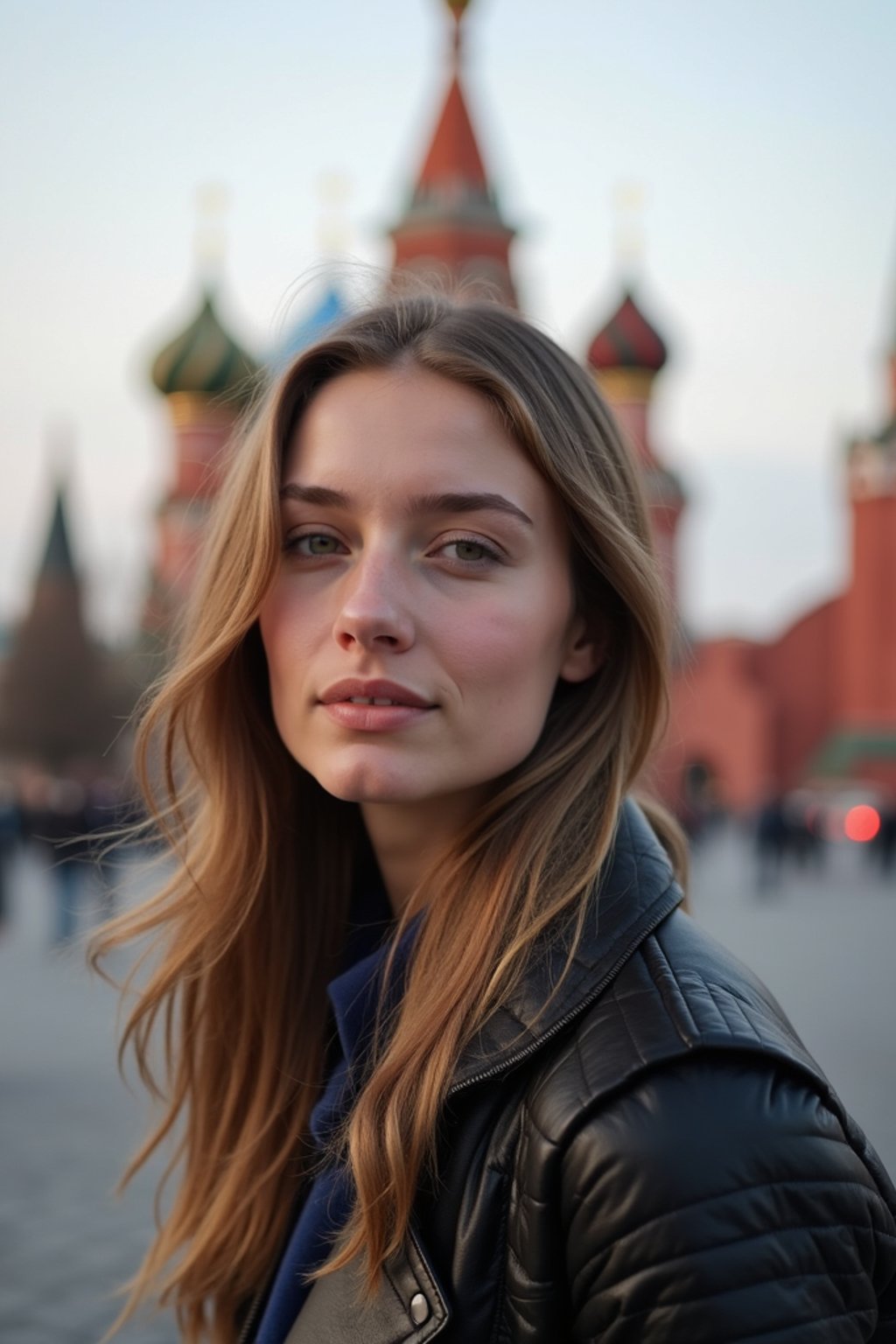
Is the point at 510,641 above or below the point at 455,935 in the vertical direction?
above

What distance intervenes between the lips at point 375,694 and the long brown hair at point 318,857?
17 centimetres

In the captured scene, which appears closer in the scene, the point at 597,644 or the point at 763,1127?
the point at 763,1127

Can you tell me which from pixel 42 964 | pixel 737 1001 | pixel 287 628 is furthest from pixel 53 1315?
pixel 42 964

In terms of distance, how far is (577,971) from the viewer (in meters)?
1.43

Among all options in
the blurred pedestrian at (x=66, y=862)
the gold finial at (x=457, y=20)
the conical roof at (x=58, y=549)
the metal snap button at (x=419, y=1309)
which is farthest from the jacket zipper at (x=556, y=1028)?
the conical roof at (x=58, y=549)

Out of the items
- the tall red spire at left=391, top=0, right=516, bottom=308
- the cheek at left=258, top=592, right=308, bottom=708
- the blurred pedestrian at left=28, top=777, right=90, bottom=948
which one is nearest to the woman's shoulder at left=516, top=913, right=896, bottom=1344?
the cheek at left=258, top=592, right=308, bottom=708

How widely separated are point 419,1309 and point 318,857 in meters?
0.80

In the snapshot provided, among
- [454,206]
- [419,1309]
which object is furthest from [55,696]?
[419,1309]

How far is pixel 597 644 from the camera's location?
184 cm

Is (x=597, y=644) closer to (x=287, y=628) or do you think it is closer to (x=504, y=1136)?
(x=287, y=628)

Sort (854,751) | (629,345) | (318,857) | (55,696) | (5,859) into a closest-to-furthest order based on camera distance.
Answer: (318,857), (5,859), (629,345), (854,751), (55,696)

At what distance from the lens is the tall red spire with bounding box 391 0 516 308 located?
30.6 meters

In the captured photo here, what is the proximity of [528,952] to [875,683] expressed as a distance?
1712 inches

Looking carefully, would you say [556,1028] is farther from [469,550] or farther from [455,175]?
[455,175]
